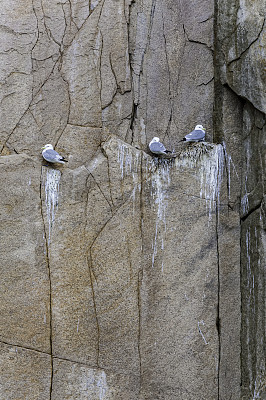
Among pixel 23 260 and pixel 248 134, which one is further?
pixel 248 134

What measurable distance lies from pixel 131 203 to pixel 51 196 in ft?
2.43

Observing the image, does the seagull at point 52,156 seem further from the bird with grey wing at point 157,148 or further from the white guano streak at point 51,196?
the bird with grey wing at point 157,148

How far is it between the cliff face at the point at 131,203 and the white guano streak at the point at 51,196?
1 centimetres

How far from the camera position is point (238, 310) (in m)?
5.10

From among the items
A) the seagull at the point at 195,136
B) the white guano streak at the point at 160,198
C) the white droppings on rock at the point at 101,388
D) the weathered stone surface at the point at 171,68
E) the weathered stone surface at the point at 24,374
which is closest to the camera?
the weathered stone surface at the point at 24,374

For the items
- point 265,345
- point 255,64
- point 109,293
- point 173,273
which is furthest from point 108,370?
point 255,64

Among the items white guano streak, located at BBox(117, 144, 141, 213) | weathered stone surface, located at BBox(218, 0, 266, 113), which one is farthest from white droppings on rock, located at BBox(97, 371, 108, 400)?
weathered stone surface, located at BBox(218, 0, 266, 113)

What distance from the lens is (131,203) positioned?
197 inches

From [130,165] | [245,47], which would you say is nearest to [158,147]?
[130,165]

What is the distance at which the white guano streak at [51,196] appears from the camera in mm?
4895

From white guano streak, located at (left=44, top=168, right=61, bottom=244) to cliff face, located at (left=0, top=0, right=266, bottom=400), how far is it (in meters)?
0.01

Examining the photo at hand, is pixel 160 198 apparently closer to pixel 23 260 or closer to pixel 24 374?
pixel 23 260

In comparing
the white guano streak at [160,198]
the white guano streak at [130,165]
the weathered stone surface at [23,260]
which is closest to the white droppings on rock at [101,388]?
the weathered stone surface at [23,260]

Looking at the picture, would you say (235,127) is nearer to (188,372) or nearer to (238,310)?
(238,310)
